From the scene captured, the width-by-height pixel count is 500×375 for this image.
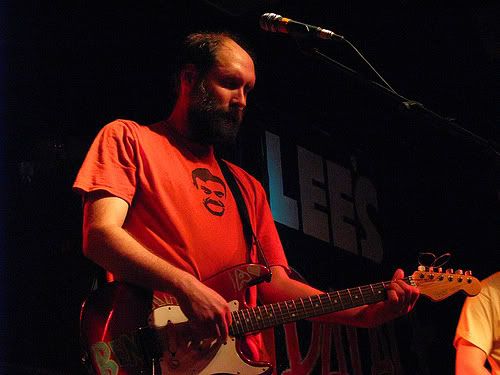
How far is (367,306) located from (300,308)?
0.31 meters

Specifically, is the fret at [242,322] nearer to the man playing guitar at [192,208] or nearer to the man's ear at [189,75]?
the man playing guitar at [192,208]

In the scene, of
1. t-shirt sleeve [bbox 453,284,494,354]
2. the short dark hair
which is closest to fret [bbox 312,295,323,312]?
the short dark hair

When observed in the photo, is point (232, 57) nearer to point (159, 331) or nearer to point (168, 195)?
point (168, 195)

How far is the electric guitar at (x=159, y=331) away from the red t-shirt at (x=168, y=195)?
0.16 meters

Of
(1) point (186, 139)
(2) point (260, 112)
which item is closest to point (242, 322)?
(1) point (186, 139)

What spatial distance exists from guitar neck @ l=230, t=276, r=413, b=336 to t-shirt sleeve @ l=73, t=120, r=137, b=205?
60 cm

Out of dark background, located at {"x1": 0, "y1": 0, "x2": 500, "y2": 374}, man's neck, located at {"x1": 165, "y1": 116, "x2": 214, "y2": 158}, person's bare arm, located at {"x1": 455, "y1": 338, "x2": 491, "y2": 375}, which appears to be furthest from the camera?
person's bare arm, located at {"x1": 455, "y1": 338, "x2": 491, "y2": 375}

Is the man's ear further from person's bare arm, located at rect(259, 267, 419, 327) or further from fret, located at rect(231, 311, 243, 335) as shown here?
fret, located at rect(231, 311, 243, 335)

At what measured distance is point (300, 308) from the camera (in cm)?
253

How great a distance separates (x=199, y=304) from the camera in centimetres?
213

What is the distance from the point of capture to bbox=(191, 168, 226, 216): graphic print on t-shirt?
265 centimetres

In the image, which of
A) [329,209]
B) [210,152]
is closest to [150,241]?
[210,152]

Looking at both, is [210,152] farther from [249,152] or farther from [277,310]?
[249,152]

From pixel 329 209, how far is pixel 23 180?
199 centimetres
